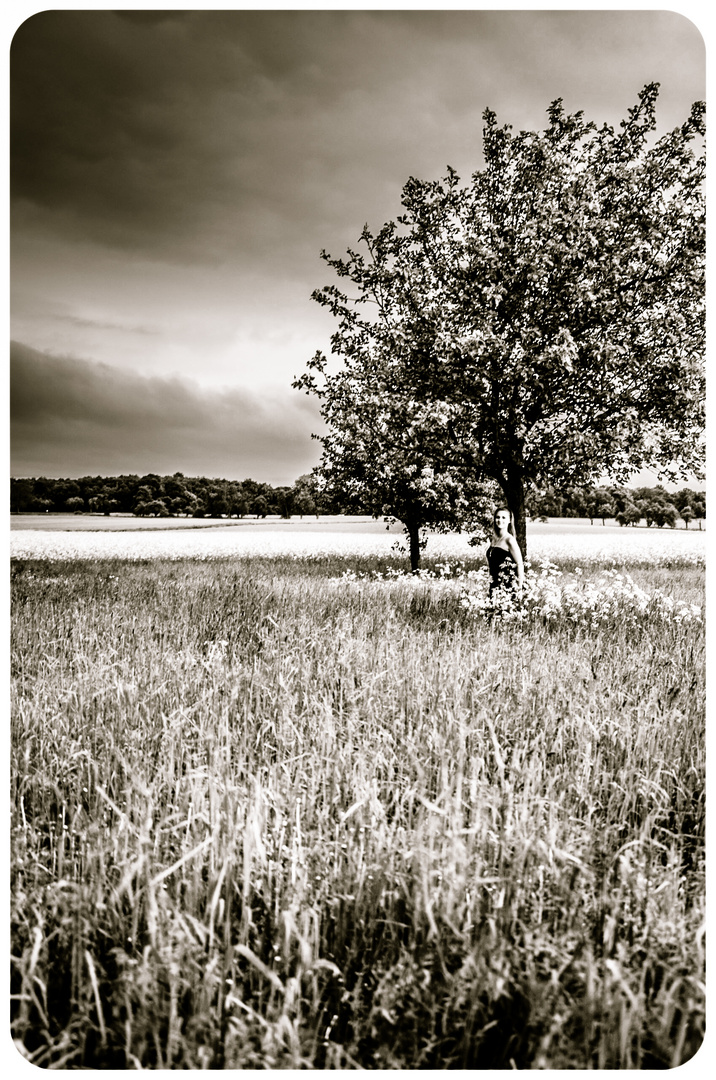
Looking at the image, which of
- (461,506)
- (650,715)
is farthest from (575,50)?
(461,506)

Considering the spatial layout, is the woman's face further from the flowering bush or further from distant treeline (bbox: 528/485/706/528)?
distant treeline (bbox: 528/485/706/528)

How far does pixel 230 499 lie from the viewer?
8.52 metres

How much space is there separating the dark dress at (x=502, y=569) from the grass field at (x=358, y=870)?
199 cm

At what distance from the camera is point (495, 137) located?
13.8 feet

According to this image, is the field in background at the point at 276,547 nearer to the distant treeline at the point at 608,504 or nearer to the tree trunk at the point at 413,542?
the tree trunk at the point at 413,542

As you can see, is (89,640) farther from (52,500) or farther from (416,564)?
(416,564)

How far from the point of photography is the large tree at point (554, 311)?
21.5ft

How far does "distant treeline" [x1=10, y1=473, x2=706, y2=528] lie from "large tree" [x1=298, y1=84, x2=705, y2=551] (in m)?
1.12

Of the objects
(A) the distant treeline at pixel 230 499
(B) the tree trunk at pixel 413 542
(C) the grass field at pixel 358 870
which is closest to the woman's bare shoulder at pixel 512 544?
(A) the distant treeline at pixel 230 499

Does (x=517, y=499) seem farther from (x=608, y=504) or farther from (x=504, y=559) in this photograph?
(x=504, y=559)

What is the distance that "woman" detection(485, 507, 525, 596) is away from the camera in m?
5.86

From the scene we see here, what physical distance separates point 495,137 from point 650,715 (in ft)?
13.4

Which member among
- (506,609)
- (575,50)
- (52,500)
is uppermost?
(575,50)

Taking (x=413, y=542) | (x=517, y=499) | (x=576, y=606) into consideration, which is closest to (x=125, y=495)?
(x=576, y=606)
